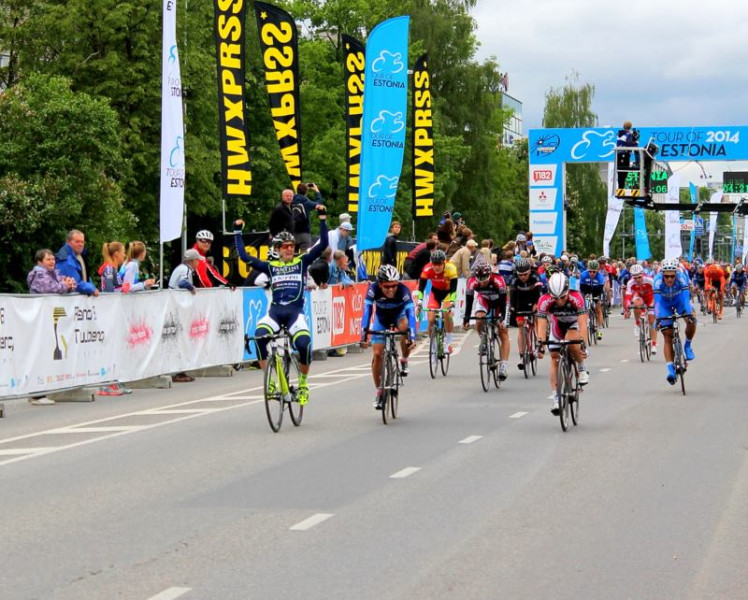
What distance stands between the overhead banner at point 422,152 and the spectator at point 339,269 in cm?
1218

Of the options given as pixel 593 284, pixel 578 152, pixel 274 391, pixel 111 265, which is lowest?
pixel 274 391

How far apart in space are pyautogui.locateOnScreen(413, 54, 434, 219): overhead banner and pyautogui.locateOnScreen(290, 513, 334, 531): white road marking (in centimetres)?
3065

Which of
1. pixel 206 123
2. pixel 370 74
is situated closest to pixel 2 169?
pixel 206 123

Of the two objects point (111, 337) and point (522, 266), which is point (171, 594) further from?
point (522, 266)

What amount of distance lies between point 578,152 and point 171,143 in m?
26.2

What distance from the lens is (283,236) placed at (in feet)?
47.7

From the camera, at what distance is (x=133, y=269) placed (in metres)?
20.5

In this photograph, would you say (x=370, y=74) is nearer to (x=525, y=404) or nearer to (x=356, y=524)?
(x=525, y=404)

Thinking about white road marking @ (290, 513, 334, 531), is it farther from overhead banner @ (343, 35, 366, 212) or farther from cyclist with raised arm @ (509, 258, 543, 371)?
overhead banner @ (343, 35, 366, 212)

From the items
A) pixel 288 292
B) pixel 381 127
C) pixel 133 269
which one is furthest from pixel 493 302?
pixel 381 127

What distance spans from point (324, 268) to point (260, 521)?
14.9m

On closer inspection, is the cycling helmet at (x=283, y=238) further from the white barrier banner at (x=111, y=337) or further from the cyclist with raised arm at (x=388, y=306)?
the white barrier banner at (x=111, y=337)

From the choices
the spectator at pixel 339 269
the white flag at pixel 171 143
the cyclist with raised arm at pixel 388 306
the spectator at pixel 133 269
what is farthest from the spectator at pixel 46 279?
the spectator at pixel 339 269

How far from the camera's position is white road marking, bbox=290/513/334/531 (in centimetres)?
870
